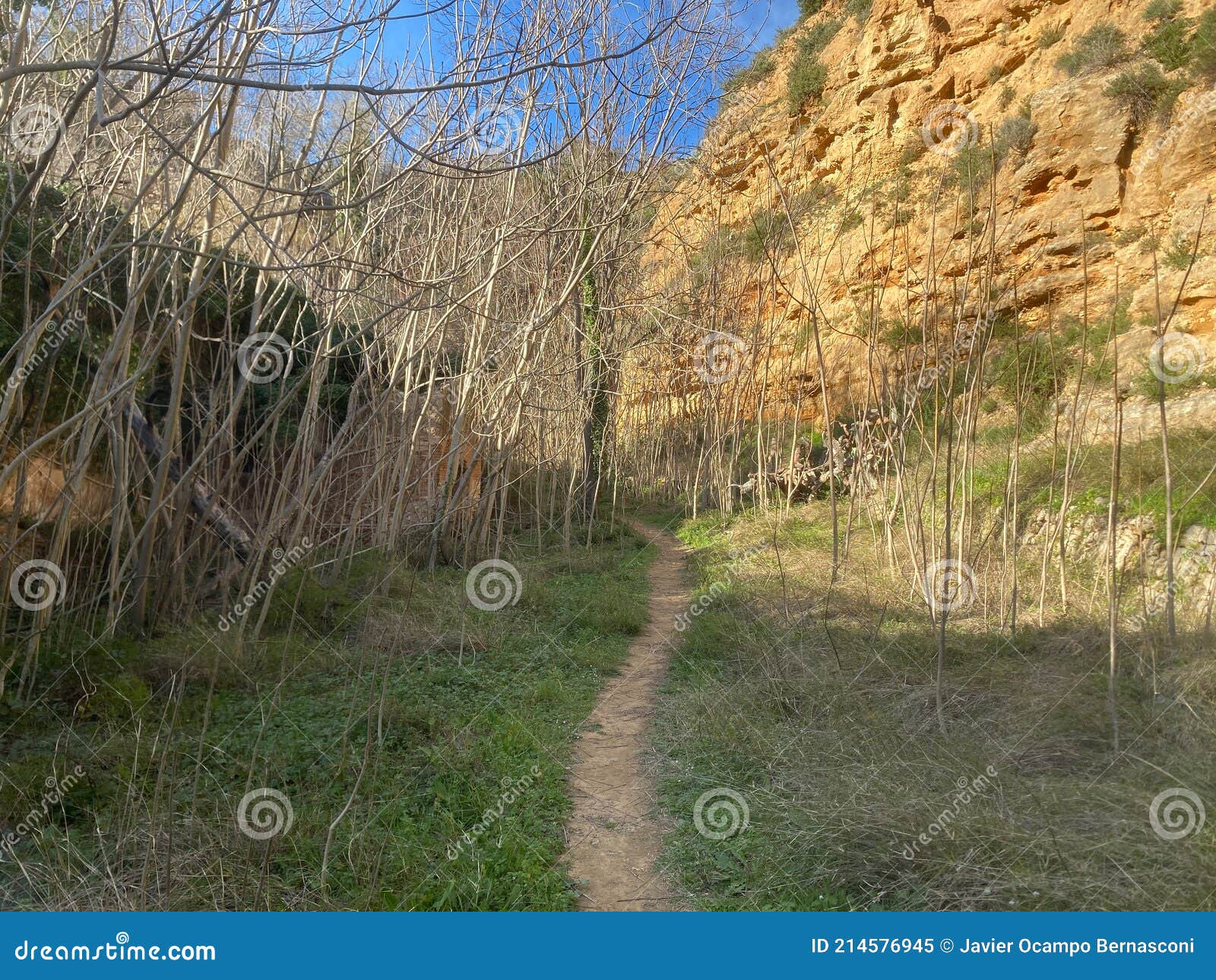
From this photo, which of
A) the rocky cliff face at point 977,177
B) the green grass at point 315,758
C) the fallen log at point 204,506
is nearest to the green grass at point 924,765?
the green grass at point 315,758

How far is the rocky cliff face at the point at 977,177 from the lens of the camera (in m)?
9.29

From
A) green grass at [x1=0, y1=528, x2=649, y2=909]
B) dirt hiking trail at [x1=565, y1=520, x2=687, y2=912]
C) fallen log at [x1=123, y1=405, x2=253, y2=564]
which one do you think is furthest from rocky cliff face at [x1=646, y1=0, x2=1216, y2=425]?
fallen log at [x1=123, y1=405, x2=253, y2=564]

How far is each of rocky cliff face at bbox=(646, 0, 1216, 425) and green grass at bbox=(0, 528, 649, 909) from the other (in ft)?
14.4

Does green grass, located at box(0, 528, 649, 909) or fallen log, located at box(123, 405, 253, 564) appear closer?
green grass, located at box(0, 528, 649, 909)

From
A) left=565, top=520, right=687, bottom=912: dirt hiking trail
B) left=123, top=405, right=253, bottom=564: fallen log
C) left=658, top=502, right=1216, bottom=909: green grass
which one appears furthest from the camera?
left=123, top=405, right=253, bottom=564: fallen log

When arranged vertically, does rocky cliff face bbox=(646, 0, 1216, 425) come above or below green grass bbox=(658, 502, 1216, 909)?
above

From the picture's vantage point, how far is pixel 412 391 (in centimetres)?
589

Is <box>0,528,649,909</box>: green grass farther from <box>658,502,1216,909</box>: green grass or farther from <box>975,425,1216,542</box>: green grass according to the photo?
<box>975,425,1216,542</box>: green grass

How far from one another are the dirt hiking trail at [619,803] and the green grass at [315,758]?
83 mm

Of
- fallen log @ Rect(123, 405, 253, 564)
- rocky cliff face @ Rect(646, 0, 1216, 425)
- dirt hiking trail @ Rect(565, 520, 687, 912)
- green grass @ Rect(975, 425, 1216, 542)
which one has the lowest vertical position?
dirt hiking trail @ Rect(565, 520, 687, 912)

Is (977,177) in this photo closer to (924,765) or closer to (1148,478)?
(1148,478)

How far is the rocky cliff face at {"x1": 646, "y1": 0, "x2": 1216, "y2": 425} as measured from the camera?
9.29m

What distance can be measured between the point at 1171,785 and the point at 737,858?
4.56ft

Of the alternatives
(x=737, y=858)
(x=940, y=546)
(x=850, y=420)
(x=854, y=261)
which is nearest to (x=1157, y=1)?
(x=854, y=261)
